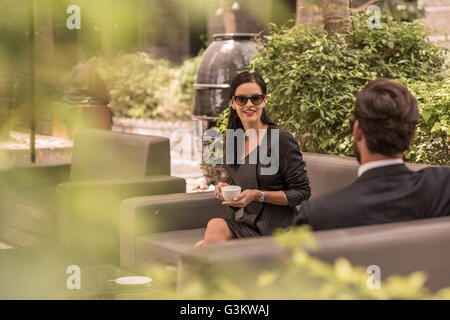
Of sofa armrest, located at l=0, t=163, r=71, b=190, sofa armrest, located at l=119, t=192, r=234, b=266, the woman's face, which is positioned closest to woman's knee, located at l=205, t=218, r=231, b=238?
the woman's face

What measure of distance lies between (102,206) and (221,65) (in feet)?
13.1

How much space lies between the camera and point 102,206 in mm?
4965

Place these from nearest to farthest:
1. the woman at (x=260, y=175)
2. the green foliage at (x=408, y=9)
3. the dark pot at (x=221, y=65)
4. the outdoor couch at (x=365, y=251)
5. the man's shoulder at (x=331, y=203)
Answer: the outdoor couch at (x=365, y=251) → the man's shoulder at (x=331, y=203) → the woman at (x=260, y=175) → the dark pot at (x=221, y=65) → the green foliage at (x=408, y=9)

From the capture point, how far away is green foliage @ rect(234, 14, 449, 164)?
526cm

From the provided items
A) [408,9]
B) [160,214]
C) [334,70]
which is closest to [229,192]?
[160,214]

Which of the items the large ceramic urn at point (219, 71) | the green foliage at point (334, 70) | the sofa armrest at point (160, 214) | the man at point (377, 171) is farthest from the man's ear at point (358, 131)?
the large ceramic urn at point (219, 71)

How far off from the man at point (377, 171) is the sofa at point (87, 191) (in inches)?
99.8

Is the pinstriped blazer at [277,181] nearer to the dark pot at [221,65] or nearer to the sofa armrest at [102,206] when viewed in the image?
the sofa armrest at [102,206]

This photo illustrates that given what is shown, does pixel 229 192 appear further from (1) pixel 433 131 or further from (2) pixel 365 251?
(1) pixel 433 131

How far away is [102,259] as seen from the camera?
5.19 meters

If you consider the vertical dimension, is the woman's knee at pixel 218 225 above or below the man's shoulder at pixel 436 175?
below

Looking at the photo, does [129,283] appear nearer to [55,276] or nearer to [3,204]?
[55,276]

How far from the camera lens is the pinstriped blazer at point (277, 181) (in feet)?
12.0

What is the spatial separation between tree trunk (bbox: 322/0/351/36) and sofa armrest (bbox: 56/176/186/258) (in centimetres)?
200
